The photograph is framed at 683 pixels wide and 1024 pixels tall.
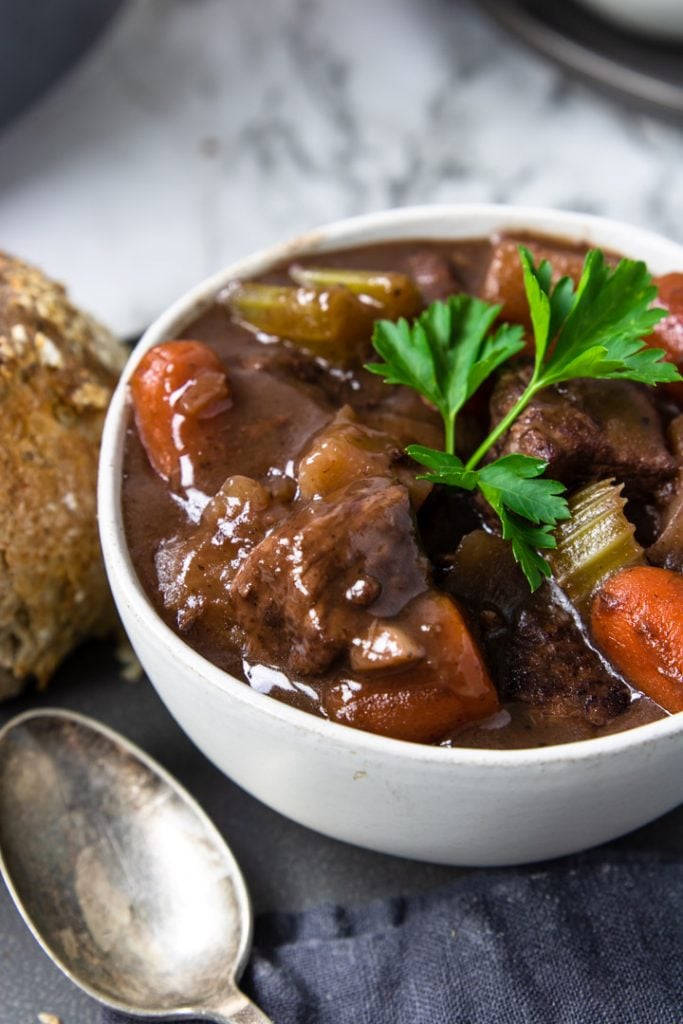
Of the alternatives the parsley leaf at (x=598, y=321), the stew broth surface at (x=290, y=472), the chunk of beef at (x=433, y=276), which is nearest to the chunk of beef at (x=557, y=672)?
the stew broth surface at (x=290, y=472)

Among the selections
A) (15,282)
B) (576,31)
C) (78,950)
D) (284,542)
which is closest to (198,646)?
(284,542)

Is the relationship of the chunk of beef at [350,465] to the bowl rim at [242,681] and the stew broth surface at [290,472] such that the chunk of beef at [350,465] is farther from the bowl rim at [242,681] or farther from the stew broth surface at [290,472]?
the bowl rim at [242,681]

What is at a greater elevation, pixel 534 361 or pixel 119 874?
pixel 534 361

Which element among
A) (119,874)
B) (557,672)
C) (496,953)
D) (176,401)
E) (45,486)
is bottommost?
(496,953)

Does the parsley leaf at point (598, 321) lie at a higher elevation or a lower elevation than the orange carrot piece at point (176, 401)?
lower

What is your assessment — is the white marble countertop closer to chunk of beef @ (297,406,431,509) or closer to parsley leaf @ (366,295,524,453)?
parsley leaf @ (366,295,524,453)

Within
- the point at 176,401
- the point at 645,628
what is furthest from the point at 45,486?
the point at 645,628

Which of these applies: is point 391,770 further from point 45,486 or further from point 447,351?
point 45,486

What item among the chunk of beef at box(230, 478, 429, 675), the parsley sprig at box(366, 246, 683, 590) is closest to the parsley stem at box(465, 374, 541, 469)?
the parsley sprig at box(366, 246, 683, 590)
